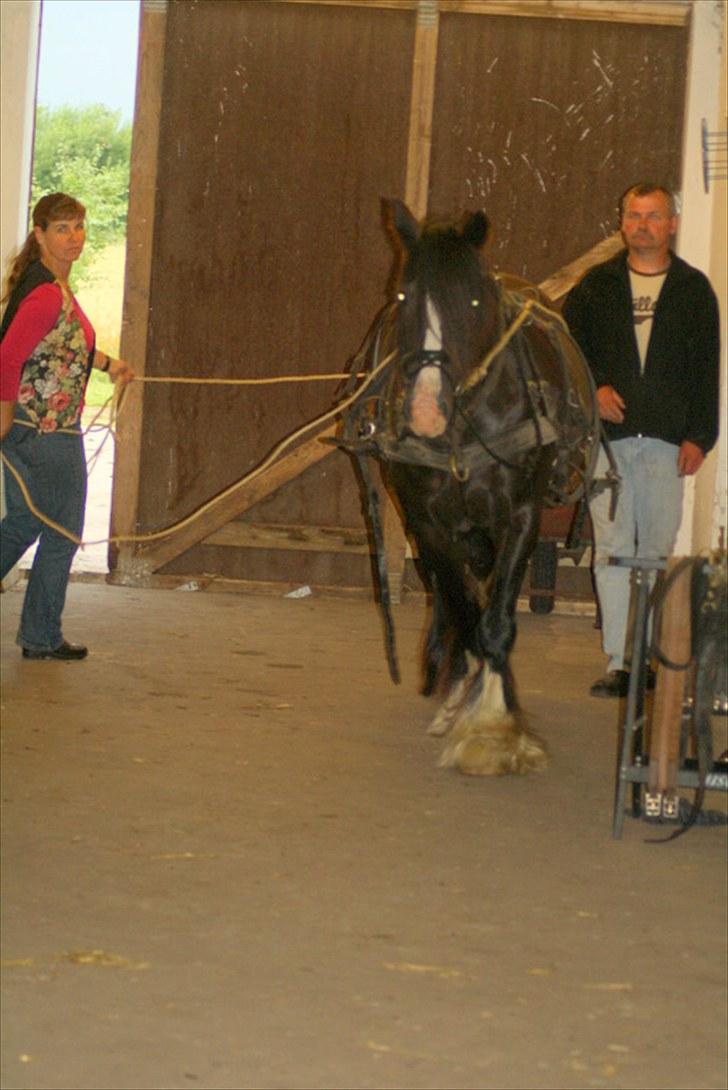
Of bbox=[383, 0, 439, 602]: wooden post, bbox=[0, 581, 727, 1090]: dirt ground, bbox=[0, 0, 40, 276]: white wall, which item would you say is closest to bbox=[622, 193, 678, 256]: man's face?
bbox=[0, 581, 727, 1090]: dirt ground

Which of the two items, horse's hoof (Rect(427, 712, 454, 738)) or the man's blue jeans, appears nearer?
horse's hoof (Rect(427, 712, 454, 738))

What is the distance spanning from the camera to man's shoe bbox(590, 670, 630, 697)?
661cm

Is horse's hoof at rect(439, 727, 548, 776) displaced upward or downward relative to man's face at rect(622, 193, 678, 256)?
downward

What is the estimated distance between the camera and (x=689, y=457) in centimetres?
650

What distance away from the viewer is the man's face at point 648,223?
637cm

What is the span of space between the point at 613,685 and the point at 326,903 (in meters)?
2.92

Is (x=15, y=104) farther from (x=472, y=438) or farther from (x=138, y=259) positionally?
(x=472, y=438)

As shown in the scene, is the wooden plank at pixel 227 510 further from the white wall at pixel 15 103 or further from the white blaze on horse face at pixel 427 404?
the white blaze on horse face at pixel 427 404

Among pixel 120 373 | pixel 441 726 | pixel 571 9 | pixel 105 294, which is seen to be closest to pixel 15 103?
pixel 105 294

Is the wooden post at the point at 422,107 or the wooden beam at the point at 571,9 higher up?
the wooden beam at the point at 571,9

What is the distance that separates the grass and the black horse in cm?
432

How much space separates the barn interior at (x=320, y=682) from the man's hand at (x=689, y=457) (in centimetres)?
97

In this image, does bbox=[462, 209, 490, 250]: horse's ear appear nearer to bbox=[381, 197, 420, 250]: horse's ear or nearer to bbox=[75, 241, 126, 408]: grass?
bbox=[381, 197, 420, 250]: horse's ear

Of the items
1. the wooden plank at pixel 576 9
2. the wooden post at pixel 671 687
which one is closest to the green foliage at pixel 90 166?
the wooden plank at pixel 576 9
